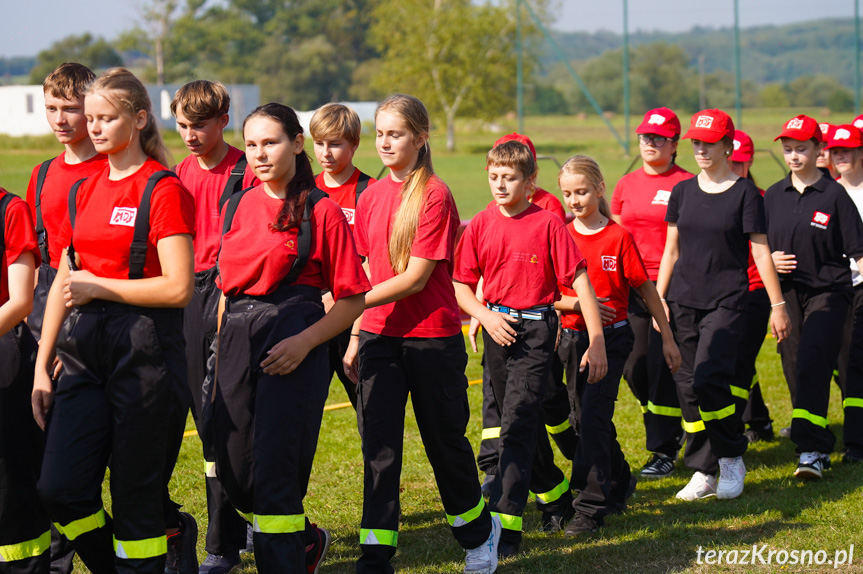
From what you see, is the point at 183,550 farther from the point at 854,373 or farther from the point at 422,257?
the point at 854,373

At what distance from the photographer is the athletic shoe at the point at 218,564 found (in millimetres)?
4480

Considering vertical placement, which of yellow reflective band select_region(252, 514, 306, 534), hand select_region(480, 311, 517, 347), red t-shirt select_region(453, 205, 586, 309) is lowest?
yellow reflective band select_region(252, 514, 306, 534)

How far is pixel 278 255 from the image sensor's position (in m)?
3.72

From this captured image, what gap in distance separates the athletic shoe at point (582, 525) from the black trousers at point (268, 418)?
5.96 feet

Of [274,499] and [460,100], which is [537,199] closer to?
[274,499]

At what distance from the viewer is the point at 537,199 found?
237 inches

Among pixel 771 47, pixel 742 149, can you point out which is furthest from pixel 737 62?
pixel 742 149

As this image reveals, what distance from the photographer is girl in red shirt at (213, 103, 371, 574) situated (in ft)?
12.2

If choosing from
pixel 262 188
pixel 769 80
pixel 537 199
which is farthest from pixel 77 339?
pixel 769 80

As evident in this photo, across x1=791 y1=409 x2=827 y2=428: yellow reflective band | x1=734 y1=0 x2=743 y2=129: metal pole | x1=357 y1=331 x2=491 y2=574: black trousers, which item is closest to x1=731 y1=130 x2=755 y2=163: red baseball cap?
x1=791 y1=409 x2=827 y2=428: yellow reflective band

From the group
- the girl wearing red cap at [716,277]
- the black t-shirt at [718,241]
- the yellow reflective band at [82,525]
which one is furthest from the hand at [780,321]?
the yellow reflective band at [82,525]

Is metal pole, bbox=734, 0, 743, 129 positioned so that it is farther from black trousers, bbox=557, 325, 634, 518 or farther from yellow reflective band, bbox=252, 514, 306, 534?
yellow reflective band, bbox=252, 514, 306, 534

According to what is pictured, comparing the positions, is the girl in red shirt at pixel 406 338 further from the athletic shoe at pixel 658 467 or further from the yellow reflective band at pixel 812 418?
the yellow reflective band at pixel 812 418

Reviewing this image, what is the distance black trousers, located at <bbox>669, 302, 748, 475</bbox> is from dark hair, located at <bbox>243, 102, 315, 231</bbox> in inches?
114
